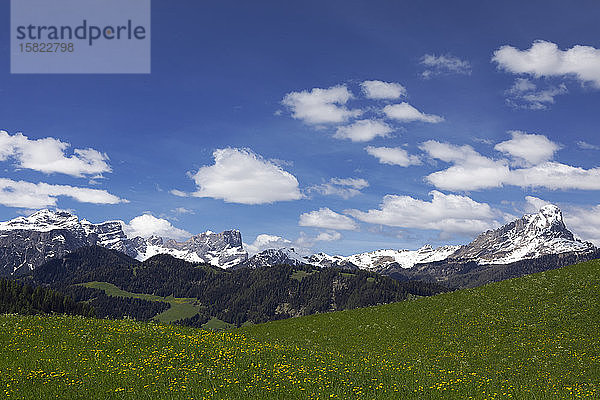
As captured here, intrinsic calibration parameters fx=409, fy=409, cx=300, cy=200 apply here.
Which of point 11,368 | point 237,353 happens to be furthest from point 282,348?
point 11,368

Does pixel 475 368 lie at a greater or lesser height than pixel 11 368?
lesser

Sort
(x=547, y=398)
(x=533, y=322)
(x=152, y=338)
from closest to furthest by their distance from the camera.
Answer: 1. (x=547, y=398)
2. (x=152, y=338)
3. (x=533, y=322)

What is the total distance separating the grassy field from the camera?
1962 centimetres

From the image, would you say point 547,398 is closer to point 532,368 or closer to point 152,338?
point 532,368

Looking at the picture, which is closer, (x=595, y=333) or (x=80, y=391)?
(x=80, y=391)

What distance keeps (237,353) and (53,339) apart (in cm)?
1270

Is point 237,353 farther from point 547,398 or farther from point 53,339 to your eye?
point 547,398

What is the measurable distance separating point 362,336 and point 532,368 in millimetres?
17228

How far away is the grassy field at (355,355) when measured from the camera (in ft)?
64.4

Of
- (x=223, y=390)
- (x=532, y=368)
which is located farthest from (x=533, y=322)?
(x=223, y=390)

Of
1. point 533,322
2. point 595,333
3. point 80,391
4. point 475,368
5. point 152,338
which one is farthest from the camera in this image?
point 533,322

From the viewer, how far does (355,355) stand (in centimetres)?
3094

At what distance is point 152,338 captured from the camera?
28656mm

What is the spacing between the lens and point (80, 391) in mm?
18531
